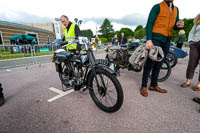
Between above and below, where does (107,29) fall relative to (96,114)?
above

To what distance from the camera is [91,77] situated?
5.99 ft

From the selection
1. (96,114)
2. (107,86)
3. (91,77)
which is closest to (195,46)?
(107,86)

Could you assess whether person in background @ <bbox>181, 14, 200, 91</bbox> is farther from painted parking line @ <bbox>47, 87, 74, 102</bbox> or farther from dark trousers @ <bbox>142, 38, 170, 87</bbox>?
painted parking line @ <bbox>47, 87, 74, 102</bbox>

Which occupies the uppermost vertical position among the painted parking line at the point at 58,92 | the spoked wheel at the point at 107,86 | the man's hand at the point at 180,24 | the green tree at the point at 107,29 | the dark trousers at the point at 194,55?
the green tree at the point at 107,29

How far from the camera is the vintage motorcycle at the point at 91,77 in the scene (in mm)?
1571

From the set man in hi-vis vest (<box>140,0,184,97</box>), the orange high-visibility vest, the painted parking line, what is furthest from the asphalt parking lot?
the orange high-visibility vest

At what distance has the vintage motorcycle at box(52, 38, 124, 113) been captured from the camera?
1.57 m

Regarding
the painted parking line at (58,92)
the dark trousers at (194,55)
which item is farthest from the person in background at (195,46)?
the painted parking line at (58,92)

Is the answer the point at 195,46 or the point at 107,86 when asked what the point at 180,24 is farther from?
the point at 107,86

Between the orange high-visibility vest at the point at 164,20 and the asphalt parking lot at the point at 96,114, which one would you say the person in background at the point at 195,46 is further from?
the orange high-visibility vest at the point at 164,20

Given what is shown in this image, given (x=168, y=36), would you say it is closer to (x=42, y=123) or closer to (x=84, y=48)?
(x=84, y=48)

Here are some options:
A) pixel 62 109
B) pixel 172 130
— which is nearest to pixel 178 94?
pixel 172 130

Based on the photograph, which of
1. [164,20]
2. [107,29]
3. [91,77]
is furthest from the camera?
[107,29]

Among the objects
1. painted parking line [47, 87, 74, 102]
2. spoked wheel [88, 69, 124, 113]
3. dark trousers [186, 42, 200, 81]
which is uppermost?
dark trousers [186, 42, 200, 81]
